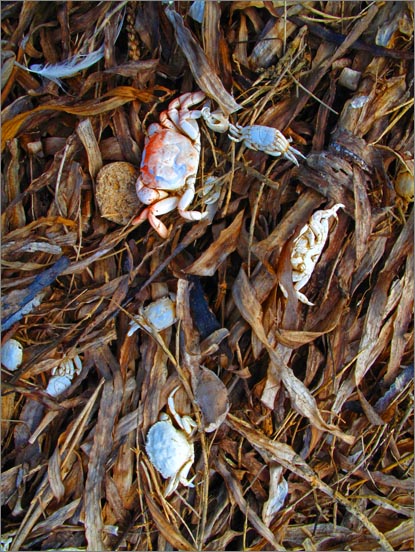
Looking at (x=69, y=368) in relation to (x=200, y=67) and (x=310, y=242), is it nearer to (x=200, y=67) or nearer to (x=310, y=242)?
(x=310, y=242)

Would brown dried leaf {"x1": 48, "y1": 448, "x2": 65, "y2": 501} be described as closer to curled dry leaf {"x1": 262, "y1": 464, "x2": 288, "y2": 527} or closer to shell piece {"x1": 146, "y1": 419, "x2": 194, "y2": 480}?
shell piece {"x1": 146, "y1": 419, "x2": 194, "y2": 480}

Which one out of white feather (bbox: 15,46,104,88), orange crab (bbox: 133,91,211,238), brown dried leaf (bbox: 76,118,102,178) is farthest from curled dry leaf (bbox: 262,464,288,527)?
white feather (bbox: 15,46,104,88)

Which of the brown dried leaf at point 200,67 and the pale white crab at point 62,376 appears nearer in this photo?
the brown dried leaf at point 200,67

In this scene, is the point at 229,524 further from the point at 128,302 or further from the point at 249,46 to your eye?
the point at 249,46

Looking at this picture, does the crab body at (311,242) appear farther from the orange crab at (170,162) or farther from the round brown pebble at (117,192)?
the round brown pebble at (117,192)

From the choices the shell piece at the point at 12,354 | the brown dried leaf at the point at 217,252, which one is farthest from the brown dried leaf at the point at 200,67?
the shell piece at the point at 12,354

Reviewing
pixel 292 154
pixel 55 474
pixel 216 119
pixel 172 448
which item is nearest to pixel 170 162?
pixel 216 119
